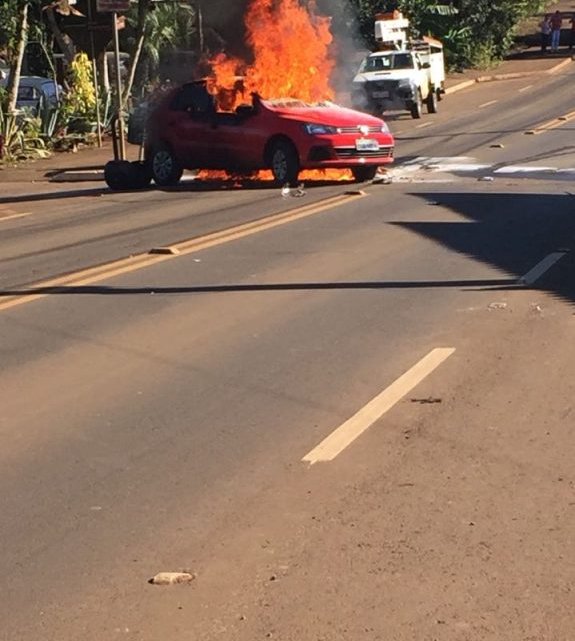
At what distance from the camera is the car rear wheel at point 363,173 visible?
912 inches

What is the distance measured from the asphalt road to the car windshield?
89.7 feet

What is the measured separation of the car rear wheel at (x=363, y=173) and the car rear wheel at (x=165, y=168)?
3.13m

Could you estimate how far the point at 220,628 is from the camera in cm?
495

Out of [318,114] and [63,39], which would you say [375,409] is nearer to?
[318,114]

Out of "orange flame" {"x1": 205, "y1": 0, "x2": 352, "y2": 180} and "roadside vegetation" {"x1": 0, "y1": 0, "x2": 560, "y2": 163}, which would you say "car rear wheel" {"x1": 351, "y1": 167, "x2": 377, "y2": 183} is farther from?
"roadside vegetation" {"x1": 0, "y1": 0, "x2": 560, "y2": 163}

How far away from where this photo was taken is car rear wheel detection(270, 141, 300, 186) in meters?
22.8

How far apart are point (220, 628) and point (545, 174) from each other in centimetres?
1973

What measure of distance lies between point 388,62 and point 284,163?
67.8 ft

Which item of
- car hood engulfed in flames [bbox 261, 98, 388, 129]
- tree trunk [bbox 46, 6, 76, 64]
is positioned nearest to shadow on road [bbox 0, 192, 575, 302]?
car hood engulfed in flames [bbox 261, 98, 388, 129]

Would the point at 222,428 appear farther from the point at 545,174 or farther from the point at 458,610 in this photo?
the point at 545,174

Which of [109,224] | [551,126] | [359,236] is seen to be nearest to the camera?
[359,236]

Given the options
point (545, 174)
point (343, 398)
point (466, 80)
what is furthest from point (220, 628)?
point (466, 80)

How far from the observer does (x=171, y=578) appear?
5.45 meters

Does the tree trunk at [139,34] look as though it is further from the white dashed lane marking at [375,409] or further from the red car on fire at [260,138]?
the white dashed lane marking at [375,409]
